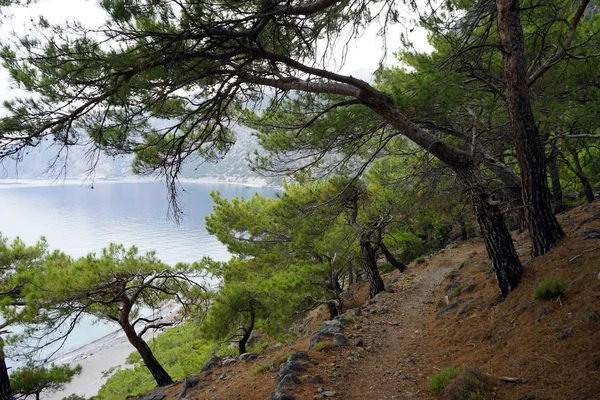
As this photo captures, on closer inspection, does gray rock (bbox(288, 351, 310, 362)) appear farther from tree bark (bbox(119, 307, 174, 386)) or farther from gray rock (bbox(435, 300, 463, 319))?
tree bark (bbox(119, 307, 174, 386))

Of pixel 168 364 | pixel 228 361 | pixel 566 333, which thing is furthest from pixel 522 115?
pixel 168 364

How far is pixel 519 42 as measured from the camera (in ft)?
13.5

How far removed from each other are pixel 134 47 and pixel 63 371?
7.95m

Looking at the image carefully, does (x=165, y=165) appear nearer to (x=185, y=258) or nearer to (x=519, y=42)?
(x=519, y=42)

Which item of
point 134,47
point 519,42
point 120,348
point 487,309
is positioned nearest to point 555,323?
point 487,309

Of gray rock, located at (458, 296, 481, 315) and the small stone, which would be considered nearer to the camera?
the small stone

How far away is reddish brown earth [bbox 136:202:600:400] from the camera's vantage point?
2.51m

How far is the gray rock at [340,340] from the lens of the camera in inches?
185

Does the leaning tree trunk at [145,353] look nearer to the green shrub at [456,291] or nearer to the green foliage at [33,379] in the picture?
the green foliage at [33,379]

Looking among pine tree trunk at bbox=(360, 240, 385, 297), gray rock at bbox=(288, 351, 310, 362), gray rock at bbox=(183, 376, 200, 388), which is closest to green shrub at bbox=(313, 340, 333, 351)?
gray rock at bbox=(288, 351, 310, 362)

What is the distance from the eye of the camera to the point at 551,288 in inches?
131

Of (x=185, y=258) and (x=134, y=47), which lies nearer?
(x=134, y=47)

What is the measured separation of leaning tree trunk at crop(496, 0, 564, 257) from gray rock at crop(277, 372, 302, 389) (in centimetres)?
346

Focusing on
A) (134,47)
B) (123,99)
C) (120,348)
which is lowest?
(120,348)
